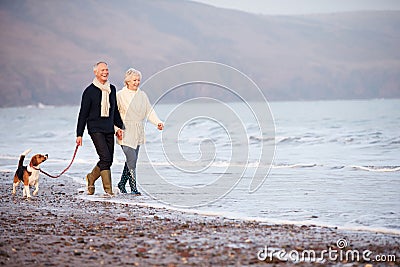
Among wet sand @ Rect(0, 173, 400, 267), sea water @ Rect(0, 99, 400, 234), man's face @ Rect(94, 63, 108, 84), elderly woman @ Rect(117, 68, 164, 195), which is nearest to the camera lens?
wet sand @ Rect(0, 173, 400, 267)

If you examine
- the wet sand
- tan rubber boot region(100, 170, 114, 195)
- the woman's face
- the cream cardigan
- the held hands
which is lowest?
the wet sand

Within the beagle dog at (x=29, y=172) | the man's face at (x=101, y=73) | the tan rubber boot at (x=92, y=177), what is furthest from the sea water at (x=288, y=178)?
the man's face at (x=101, y=73)

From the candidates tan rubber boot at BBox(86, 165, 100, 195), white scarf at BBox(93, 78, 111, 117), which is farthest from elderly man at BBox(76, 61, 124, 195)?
tan rubber boot at BBox(86, 165, 100, 195)

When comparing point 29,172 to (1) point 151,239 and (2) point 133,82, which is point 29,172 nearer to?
(2) point 133,82

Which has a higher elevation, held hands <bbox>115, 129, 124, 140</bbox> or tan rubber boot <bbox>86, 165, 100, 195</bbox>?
held hands <bbox>115, 129, 124, 140</bbox>

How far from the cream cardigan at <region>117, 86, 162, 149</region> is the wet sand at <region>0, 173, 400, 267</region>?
1.34 m

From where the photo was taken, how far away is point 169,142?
2422cm

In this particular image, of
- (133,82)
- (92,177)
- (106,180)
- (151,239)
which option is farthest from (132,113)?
(151,239)

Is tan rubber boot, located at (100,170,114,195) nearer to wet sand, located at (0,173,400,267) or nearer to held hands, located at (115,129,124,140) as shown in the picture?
held hands, located at (115,129,124,140)

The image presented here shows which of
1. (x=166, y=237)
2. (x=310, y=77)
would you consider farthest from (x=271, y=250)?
(x=310, y=77)

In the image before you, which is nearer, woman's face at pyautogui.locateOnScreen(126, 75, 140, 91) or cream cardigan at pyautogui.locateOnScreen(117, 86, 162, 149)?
woman's face at pyautogui.locateOnScreen(126, 75, 140, 91)

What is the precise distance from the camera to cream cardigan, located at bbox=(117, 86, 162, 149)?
932 centimetres

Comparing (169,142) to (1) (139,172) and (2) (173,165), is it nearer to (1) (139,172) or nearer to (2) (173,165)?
(2) (173,165)

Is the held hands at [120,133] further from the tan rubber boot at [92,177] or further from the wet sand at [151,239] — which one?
the wet sand at [151,239]
